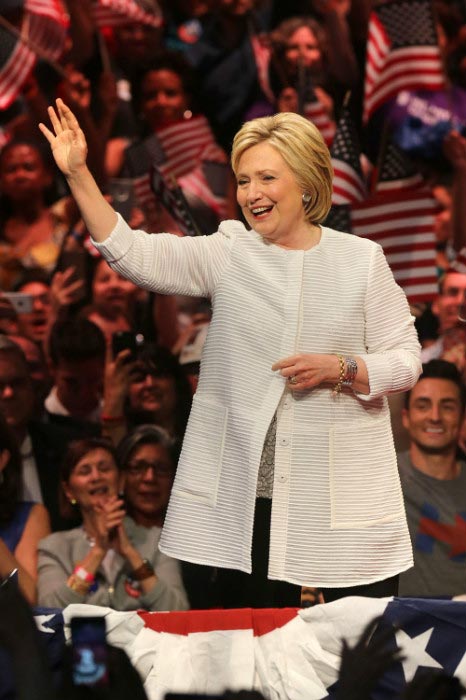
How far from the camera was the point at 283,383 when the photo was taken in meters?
3.03

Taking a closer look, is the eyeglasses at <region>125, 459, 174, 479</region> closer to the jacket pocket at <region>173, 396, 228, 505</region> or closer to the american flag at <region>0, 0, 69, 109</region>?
the jacket pocket at <region>173, 396, 228, 505</region>

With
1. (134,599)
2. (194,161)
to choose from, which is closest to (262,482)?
(134,599)

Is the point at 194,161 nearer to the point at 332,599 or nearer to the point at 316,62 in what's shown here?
the point at 316,62

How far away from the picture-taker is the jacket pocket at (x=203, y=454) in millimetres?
3047

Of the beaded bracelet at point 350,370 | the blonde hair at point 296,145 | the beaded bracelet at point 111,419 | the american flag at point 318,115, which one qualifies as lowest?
the beaded bracelet at point 111,419

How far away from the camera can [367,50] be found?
21.2 feet

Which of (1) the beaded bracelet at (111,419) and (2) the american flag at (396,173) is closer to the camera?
(1) the beaded bracelet at (111,419)

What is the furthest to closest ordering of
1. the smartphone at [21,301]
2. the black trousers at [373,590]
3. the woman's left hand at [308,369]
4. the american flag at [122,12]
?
the american flag at [122,12] < the smartphone at [21,301] < the black trousers at [373,590] < the woman's left hand at [308,369]

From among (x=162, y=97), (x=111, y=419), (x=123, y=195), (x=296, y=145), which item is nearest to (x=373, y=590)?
(x=296, y=145)

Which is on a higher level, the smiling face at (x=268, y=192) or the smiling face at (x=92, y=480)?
the smiling face at (x=268, y=192)

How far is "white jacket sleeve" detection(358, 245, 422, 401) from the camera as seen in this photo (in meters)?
3.00

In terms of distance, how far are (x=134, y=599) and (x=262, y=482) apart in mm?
1459

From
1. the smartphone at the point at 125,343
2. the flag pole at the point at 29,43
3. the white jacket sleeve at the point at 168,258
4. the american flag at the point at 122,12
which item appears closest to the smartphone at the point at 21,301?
the smartphone at the point at 125,343

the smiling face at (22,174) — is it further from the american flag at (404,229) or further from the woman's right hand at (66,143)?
the woman's right hand at (66,143)
